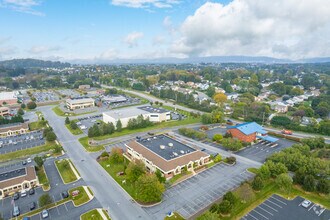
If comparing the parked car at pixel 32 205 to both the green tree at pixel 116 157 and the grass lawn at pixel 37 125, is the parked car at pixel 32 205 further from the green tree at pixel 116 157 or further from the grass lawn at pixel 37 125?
the grass lawn at pixel 37 125

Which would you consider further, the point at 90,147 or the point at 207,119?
the point at 207,119

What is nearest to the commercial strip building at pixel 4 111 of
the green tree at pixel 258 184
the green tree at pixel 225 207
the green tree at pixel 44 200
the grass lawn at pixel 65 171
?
the grass lawn at pixel 65 171

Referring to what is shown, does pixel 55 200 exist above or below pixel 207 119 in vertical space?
below

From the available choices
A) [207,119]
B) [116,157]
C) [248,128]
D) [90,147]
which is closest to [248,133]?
[248,128]

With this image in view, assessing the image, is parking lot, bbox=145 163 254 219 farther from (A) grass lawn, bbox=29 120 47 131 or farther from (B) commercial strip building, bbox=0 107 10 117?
(B) commercial strip building, bbox=0 107 10 117

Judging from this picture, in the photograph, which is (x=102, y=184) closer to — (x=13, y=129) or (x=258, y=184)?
(x=258, y=184)

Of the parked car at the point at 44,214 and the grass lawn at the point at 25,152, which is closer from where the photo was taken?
the parked car at the point at 44,214
